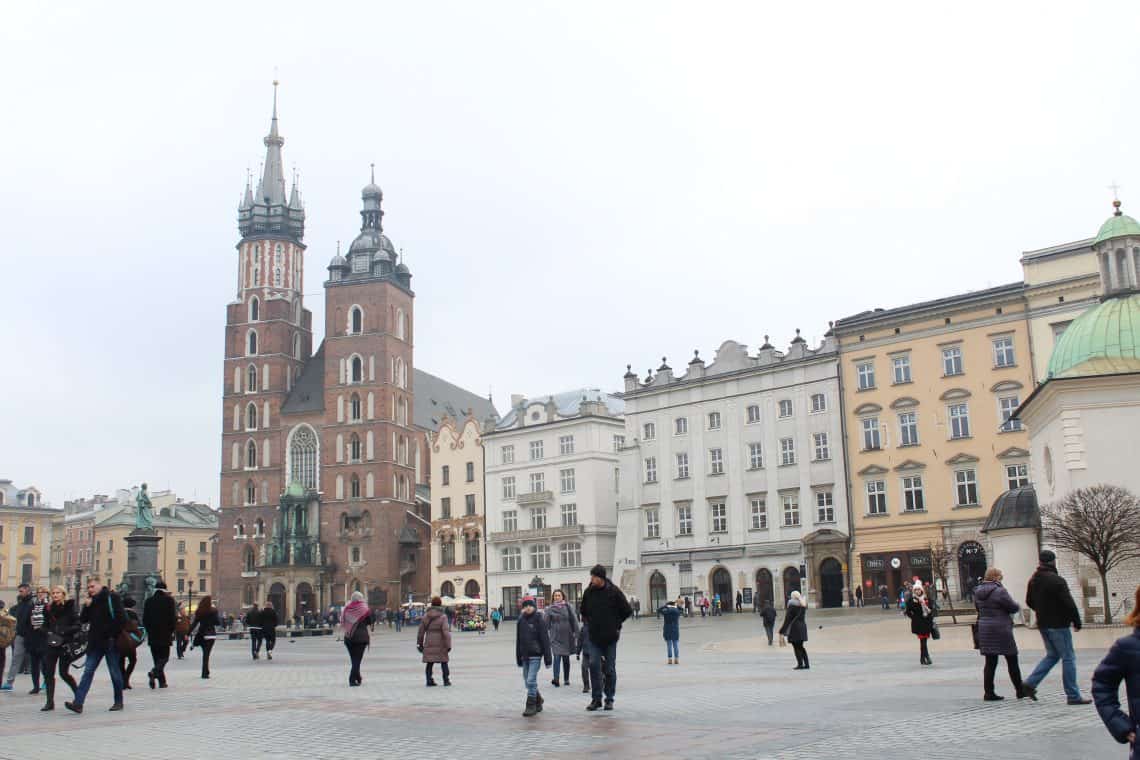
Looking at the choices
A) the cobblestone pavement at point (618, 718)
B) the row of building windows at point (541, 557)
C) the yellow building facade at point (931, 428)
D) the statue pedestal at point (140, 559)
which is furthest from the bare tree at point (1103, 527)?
the row of building windows at point (541, 557)

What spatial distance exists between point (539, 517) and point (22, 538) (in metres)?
52.4

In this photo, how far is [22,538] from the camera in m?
99.5

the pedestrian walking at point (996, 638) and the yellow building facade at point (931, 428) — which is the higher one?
the yellow building facade at point (931, 428)

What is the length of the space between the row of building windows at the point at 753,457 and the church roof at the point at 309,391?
42792 millimetres

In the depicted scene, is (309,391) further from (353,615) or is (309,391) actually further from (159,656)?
(353,615)

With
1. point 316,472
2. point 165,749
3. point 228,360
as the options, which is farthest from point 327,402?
point 165,749

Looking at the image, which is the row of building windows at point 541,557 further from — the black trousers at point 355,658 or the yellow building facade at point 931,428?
the black trousers at point 355,658

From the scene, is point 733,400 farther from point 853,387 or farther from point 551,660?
point 551,660

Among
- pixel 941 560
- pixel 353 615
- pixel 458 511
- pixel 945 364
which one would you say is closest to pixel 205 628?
pixel 353 615

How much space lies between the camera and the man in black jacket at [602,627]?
14.1 metres

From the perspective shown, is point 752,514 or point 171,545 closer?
point 752,514

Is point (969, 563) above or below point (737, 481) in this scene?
below

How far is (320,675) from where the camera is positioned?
23.0m

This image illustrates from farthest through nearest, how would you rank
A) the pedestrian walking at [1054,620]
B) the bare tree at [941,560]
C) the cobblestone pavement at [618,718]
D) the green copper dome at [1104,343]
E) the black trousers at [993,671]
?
the bare tree at [941,560]
the green copper dome at [1104,343]
the black trousers at [993,671]
the pedestrian walking at [1054,620]
the cobblestone pavement at [618,718]
